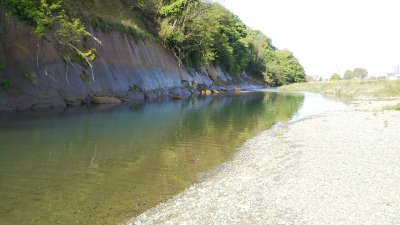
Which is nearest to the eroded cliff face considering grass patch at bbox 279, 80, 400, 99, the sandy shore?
the sandy shore

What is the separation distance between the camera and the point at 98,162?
12750 millimetres

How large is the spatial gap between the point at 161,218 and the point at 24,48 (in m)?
23.6

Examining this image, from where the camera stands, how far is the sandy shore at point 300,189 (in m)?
7.40

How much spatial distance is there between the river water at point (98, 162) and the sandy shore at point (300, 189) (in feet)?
3.13

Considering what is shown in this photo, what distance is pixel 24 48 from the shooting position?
27.2m

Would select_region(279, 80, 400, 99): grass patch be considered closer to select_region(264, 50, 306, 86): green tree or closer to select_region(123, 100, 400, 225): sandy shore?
select_region(264, 50, 306, 86): green tree

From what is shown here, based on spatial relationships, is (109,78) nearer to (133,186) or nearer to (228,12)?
(133,186)

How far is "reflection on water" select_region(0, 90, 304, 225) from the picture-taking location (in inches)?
339

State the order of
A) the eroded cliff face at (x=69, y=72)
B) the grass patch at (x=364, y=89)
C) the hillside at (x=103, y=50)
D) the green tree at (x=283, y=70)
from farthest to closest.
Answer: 1. the green tree at (x=283, y=70)
2. the grass patch at (x=364, y=89)
3. the hillside at (x=103, y=50)
4. the eroded cliff face at (x=69, y=72)

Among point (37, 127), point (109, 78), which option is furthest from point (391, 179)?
point (109, 78)

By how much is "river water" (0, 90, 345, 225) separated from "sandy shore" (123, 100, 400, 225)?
0.96m

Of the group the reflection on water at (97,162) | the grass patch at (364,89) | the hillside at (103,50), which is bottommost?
the reflection on water at (97,162)

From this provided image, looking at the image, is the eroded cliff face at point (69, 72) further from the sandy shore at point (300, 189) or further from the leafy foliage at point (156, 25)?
the sandy shore at point (300, 189)

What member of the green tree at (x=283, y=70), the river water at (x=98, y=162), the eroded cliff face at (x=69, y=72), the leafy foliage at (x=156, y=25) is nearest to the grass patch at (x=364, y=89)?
the leafy foliage at (x=156, y=25)
